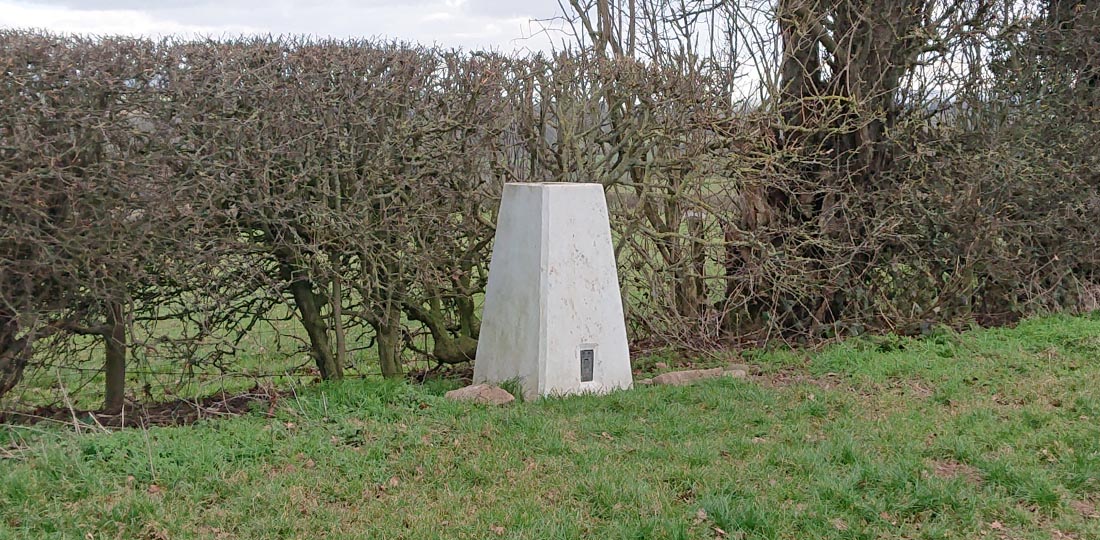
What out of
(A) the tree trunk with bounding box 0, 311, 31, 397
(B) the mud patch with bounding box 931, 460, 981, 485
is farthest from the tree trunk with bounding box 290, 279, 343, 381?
(B) the mud patch with bounding box 931, 460, 981, 485

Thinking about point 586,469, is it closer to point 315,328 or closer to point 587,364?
point 587,364

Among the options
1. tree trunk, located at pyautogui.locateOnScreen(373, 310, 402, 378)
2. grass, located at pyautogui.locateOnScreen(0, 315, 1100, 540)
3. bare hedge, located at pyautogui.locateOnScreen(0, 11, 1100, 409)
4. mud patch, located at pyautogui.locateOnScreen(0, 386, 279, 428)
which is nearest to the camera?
grass, located at pyautogui.locateOnScreen(0, 315, 1100, 540)

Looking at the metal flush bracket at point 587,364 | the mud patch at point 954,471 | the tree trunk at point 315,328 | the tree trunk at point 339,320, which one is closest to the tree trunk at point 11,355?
the tree trunk at point 315,328

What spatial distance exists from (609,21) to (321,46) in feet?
10.1

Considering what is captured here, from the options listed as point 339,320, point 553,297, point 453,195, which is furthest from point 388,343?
point 553,297

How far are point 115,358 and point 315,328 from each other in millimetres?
1244

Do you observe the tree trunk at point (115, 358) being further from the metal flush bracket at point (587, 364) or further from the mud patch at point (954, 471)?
the mud patch at point (954, 471)

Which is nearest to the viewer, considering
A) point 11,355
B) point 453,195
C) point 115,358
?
point 11,355

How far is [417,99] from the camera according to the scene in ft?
21.3

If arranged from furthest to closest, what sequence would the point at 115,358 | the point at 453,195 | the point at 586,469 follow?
the point at 453,195, the point at 115,358, the point at 586,469

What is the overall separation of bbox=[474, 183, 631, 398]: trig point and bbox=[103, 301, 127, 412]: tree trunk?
7.30 feet

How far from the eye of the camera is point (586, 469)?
5.02 meters

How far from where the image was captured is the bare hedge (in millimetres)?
5504

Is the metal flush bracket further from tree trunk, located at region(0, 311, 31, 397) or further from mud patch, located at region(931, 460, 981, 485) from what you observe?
tree trunk, located at region(0, 311, 31, 397)
